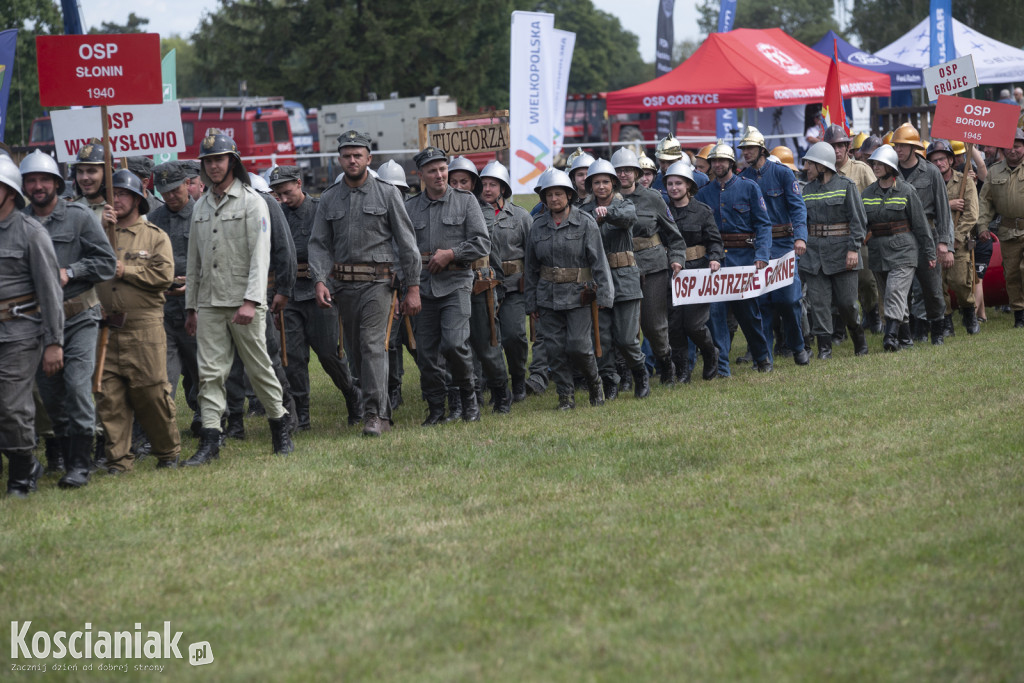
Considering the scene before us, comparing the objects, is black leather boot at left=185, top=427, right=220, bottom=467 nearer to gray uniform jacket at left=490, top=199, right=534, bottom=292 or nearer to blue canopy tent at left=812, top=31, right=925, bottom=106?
gray uniform jacket at left=490, top=199, right=534, bottom=292

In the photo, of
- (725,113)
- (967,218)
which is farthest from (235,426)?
(725,113)

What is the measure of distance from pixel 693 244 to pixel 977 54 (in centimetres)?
2190

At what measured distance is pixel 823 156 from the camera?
39.5ft

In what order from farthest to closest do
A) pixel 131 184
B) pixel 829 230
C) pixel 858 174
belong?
pixel 858 174 → pixel 829 230 → pixel 131 184

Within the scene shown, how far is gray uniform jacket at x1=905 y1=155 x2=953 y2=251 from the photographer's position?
1232 centimetres

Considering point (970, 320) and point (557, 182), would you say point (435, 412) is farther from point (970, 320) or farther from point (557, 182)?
point (970, 320)

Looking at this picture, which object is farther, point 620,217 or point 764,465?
point 620,217

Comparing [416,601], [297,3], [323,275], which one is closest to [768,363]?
[323,275]

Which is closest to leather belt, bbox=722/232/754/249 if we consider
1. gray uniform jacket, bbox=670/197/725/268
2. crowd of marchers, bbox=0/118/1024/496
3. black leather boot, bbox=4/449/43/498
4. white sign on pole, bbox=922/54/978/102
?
crowd of marchers, bbox=0/118/1024/496

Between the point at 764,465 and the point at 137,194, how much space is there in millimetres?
4777

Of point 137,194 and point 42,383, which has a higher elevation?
point 137,194

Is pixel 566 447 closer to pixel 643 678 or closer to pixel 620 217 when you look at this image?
pixel 620 217

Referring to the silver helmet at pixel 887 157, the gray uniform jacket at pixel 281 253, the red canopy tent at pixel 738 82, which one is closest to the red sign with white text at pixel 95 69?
the gray uniform jacket at pixel 281 253

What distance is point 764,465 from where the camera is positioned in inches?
284
